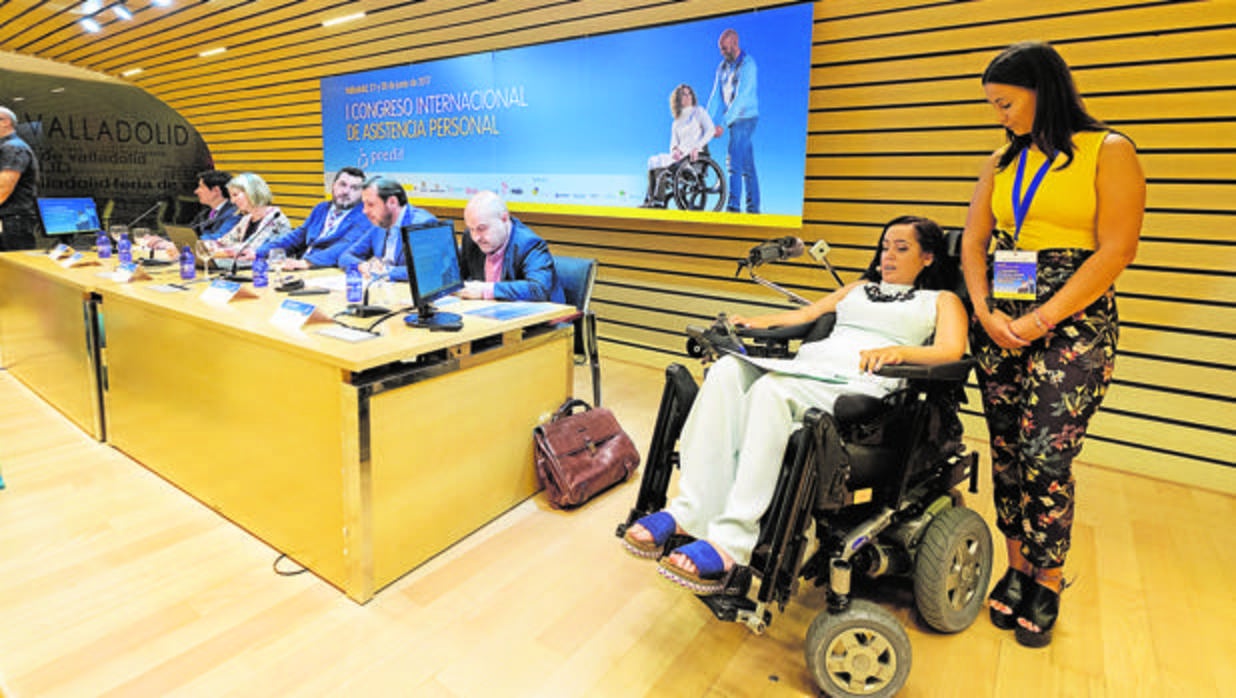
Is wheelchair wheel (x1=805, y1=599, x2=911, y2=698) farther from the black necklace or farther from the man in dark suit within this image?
the man in dark suit

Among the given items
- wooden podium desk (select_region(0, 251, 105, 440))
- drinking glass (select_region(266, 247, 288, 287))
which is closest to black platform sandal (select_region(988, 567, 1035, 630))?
drinking glass (select_region(266, 247, 288, 287))

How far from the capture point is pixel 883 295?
6.89ft

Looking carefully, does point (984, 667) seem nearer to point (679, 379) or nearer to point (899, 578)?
point (899, 578)

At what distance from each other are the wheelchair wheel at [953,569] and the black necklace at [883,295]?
0.64 metres

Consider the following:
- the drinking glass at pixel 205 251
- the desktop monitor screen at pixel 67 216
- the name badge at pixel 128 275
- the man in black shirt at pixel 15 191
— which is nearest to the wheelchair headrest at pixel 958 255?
the drinking glass at pixel 205 251

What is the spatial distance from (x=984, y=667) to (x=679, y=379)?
1119 millimetres

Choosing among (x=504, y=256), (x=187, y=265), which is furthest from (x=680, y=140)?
(x=187, y=265)

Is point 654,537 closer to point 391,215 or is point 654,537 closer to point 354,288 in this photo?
point 354,288

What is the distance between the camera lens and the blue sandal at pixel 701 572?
1.54 metres

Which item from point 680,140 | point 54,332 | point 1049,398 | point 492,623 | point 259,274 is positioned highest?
point 680,140

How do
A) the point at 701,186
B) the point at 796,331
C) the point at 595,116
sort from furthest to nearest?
the point at 595,116 < the point at 701,186 < the point at 796,331

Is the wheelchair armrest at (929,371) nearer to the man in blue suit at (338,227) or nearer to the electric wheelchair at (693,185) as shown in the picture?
the electric wheelchair at (693,185)

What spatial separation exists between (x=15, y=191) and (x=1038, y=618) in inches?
240

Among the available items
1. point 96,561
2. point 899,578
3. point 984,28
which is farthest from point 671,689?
point 984,28
